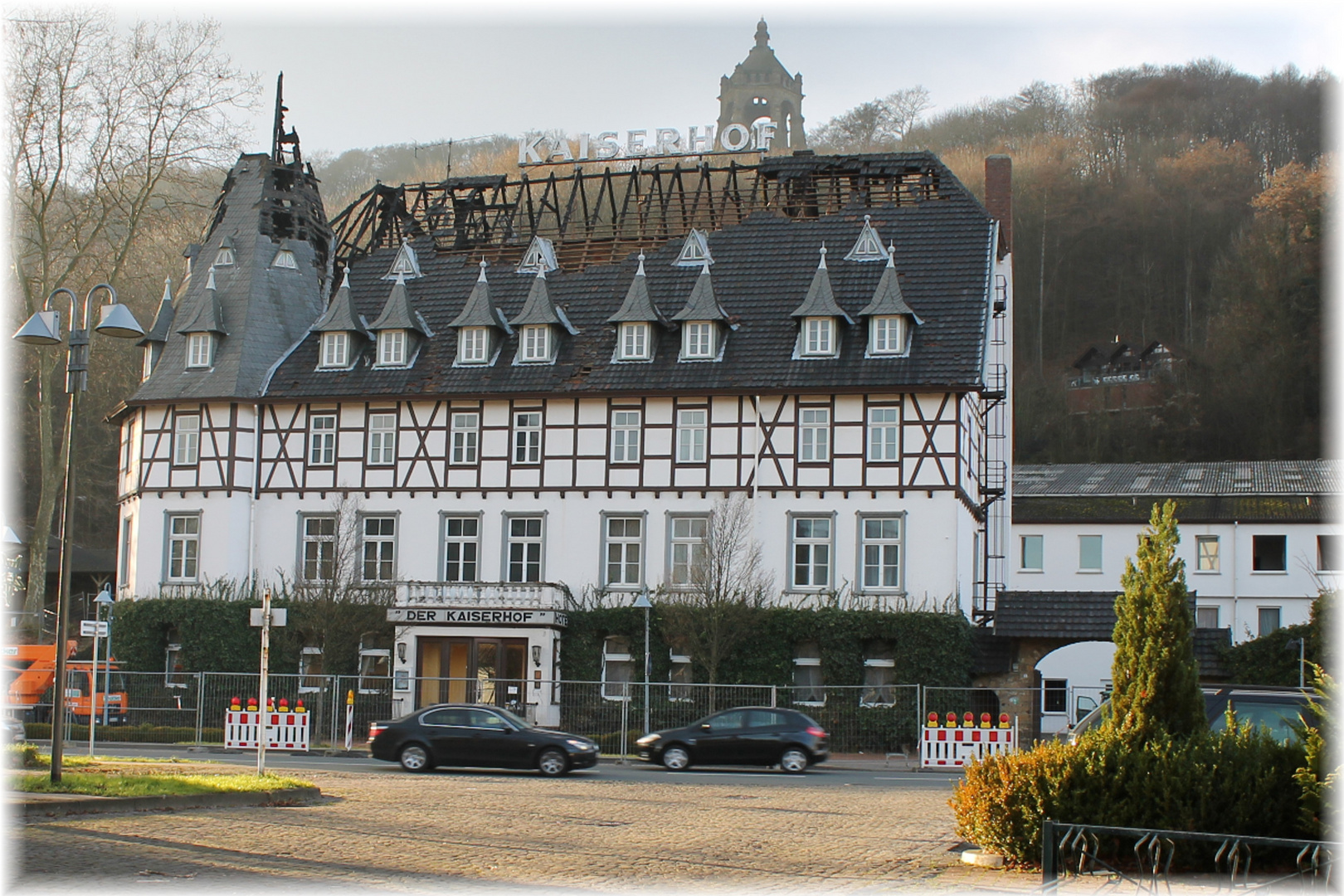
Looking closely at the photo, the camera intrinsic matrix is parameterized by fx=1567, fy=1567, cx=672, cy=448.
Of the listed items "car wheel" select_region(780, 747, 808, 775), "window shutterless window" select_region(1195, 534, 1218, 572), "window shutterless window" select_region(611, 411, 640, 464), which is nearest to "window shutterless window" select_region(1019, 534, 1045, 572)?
"window shutterless window" select_region(1195, 534, 1218, 572)

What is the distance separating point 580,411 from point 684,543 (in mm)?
4652

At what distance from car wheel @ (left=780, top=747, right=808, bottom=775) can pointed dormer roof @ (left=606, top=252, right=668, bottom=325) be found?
16.0m

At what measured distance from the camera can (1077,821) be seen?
46.7ft

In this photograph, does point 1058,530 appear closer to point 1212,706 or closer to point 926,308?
point 926,308

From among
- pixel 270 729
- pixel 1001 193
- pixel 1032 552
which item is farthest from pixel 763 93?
pixel 270 729

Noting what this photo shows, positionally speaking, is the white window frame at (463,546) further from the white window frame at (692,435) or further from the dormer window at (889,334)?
the dormer window at (889,334)

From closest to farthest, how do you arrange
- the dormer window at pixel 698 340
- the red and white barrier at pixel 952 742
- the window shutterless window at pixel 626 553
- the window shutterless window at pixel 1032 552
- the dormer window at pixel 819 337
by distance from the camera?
the red and white barrier at pixel 952 742 → the dormer window at pixel 819 337 → the window shutterless window at pixel 626 553 → the dormer window at pixel 698 340 → the window shutterless window at pixel 1032 552

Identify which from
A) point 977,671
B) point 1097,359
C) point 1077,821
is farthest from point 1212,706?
point 1097,359

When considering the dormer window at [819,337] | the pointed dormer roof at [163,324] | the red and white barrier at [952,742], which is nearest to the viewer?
the red and white barrier at [952,742]

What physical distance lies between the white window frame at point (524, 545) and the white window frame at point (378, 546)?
10.5ft

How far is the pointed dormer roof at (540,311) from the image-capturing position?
43.7 m

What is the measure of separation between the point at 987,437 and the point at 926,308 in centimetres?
633

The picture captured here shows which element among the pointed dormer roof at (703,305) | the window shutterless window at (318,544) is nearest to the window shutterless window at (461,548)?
the window shutterless window at (318,544)

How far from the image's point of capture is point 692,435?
41750 mm
